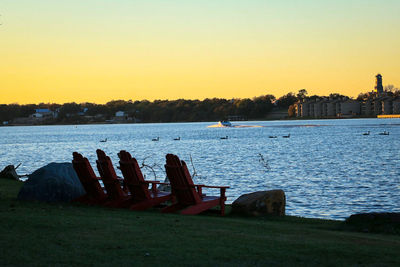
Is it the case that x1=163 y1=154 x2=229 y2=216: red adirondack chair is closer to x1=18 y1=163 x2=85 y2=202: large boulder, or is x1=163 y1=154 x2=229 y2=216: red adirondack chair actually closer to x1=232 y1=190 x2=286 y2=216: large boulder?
x1=232 y1=190 x2=286 y2=216: large boulder

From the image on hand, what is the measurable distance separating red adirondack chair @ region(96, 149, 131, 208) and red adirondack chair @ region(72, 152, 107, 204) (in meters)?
0.39

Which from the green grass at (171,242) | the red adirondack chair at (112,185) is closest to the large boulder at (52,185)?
the red adirondack chair at (112,185)

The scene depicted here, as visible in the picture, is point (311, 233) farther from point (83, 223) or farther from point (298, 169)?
point (298, 169)

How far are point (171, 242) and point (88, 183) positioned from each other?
6454mm

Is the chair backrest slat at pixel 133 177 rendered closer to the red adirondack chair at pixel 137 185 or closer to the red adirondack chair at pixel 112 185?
the red adirondack chair at pixel 137 185

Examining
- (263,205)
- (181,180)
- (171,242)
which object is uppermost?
(181,180)

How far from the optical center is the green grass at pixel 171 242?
295 inches

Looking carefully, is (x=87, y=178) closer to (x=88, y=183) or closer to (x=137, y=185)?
(x=88, y=183)

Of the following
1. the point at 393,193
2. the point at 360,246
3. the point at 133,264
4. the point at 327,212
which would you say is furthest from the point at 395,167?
the point at 133,264

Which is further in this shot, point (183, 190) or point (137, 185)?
point (137, 185)

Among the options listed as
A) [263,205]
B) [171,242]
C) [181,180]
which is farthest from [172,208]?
[171,242]

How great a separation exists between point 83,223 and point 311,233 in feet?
12.9

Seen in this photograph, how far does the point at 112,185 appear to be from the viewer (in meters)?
14.0

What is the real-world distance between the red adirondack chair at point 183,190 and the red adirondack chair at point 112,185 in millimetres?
1381
